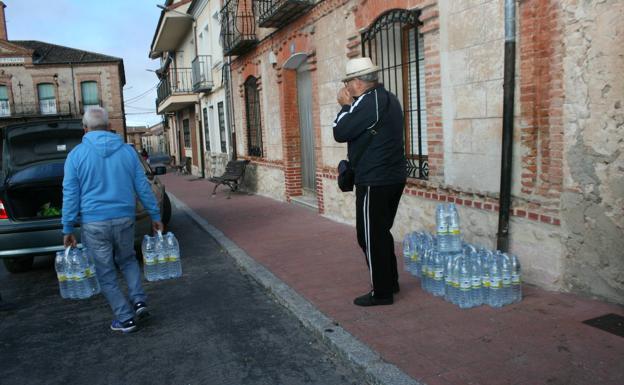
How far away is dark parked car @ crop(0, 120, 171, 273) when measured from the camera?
6.30m

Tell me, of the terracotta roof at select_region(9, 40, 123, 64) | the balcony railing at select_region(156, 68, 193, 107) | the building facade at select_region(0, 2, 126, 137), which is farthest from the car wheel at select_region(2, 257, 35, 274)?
the terracotta roof at select_region(9, 40, 123, 64)

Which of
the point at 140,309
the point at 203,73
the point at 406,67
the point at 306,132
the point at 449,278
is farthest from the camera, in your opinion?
the point at 203,73

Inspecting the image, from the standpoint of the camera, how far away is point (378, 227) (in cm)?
450

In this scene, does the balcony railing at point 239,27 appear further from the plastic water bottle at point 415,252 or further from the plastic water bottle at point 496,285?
the plastic water bottle at point 496,285

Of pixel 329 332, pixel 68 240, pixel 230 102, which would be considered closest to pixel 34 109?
pixel 230 102

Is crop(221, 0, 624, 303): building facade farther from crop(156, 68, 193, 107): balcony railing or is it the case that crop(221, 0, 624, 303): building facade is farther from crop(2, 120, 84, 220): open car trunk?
crop(156, 68, 193, 107): balcony railing

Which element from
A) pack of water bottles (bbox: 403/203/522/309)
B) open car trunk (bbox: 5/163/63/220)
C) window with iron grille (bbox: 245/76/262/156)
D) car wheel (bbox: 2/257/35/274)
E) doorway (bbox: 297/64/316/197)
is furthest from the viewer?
window with iron grille (bbox: 245/76/262/156)

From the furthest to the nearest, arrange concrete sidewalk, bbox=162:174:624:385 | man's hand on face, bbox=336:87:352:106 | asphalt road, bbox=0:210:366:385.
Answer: man's hand on face, bbox=336:87:352:106 < asphalt road, bbox=0:210:366:385 < concrete sidewalk, bbox=162:174:624:385

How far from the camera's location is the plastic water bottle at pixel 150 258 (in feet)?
18.9

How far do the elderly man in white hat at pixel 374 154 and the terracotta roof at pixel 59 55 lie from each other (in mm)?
45874

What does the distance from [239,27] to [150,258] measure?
9293 mm

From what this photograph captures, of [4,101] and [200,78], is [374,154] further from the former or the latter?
[4,101]

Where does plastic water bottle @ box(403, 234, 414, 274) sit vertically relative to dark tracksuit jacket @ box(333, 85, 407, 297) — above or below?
below

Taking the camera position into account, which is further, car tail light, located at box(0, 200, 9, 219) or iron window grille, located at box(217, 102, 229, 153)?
iron window grille, located at box(217, 102, 229, 153)
